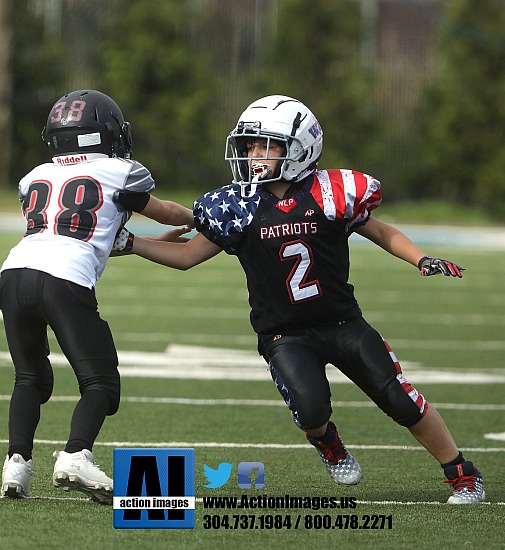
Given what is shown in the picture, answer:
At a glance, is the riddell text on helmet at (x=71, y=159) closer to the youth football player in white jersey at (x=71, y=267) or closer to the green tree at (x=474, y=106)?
the youth football player in white jersey at (x=71, y=267)

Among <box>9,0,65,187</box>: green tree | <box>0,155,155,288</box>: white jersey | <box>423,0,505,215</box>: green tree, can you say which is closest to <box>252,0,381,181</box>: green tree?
<box>423,0,505,215</box>: green tree

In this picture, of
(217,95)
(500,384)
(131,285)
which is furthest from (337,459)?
(217,95)

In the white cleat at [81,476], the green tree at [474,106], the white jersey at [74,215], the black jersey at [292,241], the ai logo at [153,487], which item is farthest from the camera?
the green tree at [474,106]

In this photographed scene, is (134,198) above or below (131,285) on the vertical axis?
above

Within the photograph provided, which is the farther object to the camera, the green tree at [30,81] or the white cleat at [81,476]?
the green tree at [30,81]

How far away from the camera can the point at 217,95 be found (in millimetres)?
33719

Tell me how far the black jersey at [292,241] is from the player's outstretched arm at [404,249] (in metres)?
0.10

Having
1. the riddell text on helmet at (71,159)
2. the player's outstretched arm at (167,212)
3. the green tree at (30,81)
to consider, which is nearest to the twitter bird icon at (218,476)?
the player's outstretched arm at (167,212)

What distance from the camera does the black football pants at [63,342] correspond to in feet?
13.7

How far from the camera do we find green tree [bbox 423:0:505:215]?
30.9 meters

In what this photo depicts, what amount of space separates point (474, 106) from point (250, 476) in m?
27.4

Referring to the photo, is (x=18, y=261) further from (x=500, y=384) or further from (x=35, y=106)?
(x=35, y=106)

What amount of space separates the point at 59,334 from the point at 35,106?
28298 mm

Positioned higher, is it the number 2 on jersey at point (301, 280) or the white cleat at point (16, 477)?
the number 2 on jersey at point (301, 280)
